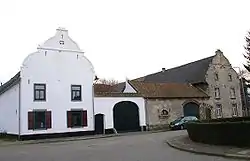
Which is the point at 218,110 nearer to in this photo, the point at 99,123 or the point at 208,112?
the point at 208,112

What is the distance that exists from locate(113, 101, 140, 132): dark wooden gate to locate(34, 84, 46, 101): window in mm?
8209

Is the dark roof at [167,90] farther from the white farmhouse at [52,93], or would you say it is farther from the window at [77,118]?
the window at [77,118]

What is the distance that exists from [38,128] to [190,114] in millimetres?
19716

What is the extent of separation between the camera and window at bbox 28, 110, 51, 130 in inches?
1330

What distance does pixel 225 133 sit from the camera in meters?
17.7

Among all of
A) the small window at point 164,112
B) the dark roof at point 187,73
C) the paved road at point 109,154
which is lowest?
the paved road at point 109,154

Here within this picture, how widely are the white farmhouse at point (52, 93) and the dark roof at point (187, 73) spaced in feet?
61.4

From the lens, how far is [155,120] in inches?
1651

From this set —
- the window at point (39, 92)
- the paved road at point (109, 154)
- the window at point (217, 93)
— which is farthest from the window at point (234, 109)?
the paved road at point (109, 154)

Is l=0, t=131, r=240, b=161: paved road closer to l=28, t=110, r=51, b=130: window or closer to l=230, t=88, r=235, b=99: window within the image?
l=28, t=110, r=51, b=130: window

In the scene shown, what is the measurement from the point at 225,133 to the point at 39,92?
71.1 ft

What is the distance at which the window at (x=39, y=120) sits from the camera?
33.8 meters

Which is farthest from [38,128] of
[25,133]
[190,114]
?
[190,114]

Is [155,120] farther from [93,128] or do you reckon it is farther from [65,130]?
[65,130]
